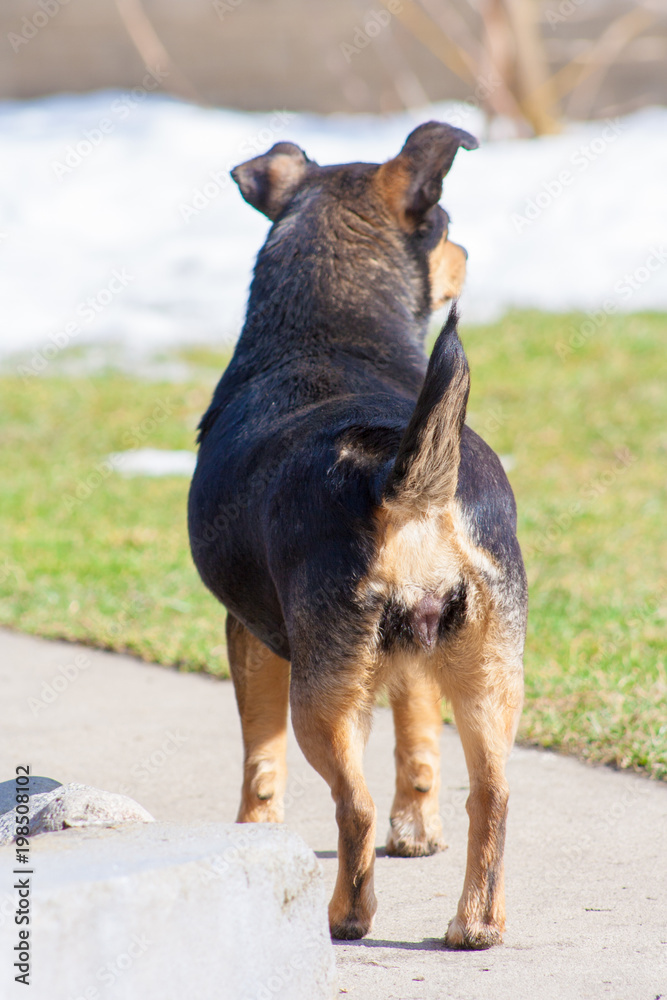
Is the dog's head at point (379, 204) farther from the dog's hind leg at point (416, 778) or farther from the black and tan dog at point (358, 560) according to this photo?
the dog's hind leg at point (416, 778)

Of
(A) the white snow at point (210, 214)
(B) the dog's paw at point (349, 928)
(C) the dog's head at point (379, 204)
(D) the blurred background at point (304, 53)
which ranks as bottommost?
(B) the dog's paw at point (349, 928)

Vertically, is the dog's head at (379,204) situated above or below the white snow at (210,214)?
below

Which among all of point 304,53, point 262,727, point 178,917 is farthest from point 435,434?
point 304,53

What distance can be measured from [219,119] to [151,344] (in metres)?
6.98

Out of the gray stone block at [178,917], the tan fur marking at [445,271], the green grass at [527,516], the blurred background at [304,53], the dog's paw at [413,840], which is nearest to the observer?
the gray stone block at [178,917]

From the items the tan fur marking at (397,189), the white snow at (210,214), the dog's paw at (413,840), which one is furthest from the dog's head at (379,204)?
the white snow at (210,214)

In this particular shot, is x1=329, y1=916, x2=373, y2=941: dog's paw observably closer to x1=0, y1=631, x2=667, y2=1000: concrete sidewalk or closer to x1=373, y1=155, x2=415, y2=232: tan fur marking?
x1=0, y1=631, x2=667, y2=1000: concrete sidewalk

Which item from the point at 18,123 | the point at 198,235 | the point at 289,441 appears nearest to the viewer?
the point at 289,441

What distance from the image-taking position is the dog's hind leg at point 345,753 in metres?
2.80

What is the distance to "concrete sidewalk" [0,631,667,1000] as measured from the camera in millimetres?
2760

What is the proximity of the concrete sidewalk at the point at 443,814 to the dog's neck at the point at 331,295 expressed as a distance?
1676 millimetres

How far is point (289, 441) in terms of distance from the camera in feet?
10.2

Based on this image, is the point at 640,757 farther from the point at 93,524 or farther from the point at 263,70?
the point at 263,70

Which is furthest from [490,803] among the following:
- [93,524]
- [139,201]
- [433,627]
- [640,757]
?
[139,201]
